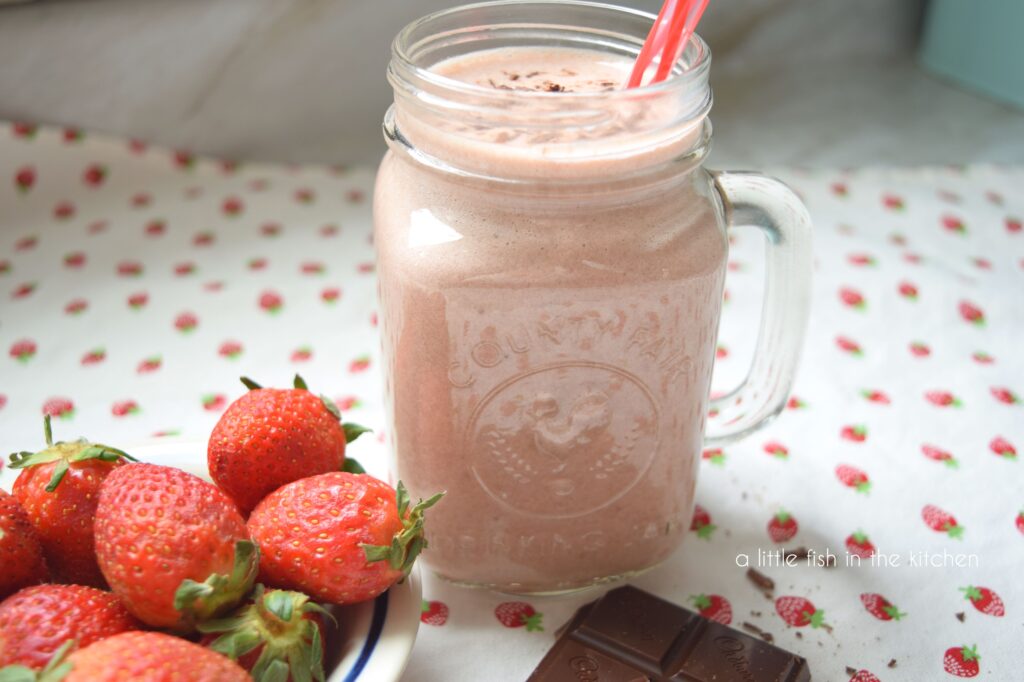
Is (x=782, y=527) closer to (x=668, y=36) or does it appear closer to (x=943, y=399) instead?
(x=943, y=399)

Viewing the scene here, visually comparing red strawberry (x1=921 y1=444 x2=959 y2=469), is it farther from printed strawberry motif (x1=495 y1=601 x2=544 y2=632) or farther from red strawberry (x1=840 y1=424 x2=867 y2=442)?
printed strawberry motif (x1=495 y1=601 x2=544 y2=632)

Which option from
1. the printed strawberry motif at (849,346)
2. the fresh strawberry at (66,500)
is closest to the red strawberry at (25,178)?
the fresh strawberry at (66,500)

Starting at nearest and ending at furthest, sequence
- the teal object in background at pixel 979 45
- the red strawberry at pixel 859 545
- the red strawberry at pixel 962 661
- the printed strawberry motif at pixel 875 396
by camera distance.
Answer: the red strawberry at pixel 962 661 < the red strawberry at pixel 859 545 < the printed strawberry motif at pixel 875 396 < the teal object in background at pixel 979 45

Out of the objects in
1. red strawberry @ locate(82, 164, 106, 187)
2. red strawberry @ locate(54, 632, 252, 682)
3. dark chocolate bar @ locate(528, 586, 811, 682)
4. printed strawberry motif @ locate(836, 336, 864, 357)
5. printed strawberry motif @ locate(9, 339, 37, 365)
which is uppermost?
red strawberry @ locate(54, 632, 252, 682)

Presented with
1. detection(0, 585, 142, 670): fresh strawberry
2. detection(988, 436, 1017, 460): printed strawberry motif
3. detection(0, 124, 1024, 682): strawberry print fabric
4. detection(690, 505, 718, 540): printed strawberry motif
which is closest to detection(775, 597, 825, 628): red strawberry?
detection(0, 124, 1024, 682): strawberry print fabric

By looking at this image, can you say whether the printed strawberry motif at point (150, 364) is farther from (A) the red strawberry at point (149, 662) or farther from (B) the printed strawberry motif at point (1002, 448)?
(B) the printed strawberry motif at point (1002, 448)
